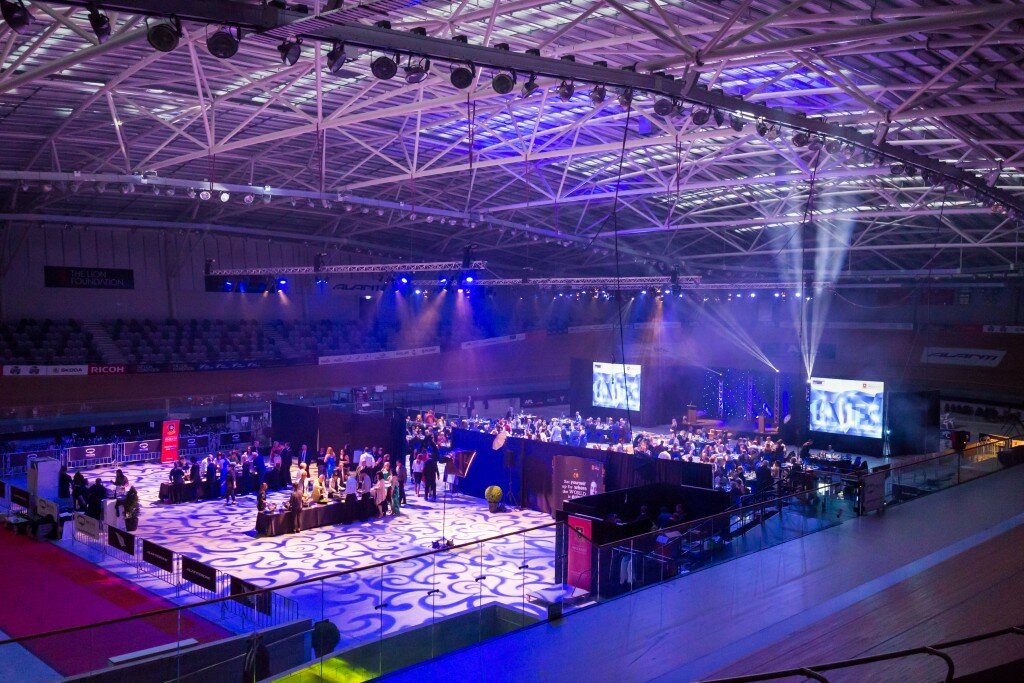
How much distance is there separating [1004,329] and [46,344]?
109 feet

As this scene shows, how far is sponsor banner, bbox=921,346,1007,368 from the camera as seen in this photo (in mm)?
30453

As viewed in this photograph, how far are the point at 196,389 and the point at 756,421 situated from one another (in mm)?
19236

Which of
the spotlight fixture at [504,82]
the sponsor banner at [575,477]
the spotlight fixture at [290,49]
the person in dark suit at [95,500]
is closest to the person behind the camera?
the spotlight fixture at [290,49]

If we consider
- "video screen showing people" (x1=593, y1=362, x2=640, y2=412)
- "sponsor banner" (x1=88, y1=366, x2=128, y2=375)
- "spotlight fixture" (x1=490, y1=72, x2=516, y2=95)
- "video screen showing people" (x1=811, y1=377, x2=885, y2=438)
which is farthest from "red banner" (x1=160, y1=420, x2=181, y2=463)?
"video screen showing people" (x1=811, y1=377, x2=885, y2=438)

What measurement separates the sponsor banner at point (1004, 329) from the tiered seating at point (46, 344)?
3182 centimetres

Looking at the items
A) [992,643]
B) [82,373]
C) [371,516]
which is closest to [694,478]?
[371,516]

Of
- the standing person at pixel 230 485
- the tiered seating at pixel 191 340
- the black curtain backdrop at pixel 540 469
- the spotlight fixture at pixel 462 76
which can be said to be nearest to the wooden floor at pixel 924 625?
the spotlight fixture at pixel 462 76

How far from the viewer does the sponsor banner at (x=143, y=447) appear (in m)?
20.8

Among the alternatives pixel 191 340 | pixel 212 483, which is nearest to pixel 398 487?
Answer: pixel 212 483

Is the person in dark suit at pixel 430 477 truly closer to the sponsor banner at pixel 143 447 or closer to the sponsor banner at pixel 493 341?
the sponsor banner at pixel 143 447

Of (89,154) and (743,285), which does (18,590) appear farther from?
(743,285)

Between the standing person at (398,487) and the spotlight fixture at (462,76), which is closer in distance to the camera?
the spotlight fixture at (462,76)

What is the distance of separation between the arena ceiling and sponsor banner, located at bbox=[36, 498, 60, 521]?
249 inches

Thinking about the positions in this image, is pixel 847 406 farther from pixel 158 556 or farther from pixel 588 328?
pixel 158 556
